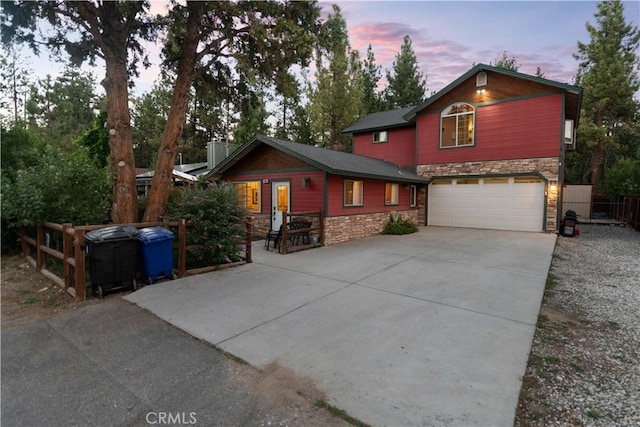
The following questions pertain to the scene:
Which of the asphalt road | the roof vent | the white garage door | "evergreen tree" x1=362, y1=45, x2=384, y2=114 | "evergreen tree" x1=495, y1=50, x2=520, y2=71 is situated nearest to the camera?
the asphalt road

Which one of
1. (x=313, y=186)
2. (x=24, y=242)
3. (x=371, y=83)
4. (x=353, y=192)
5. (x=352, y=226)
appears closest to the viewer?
(x=24, y=242)

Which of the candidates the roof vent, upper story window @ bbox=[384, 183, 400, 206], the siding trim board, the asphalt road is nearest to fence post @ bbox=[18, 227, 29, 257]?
the asphalt road

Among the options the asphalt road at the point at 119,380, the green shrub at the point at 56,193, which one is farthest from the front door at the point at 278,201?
the asphalt road at the point at 119,380

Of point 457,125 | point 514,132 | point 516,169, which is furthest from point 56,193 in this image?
point 514,132

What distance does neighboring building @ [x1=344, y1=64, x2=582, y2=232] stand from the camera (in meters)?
11.9

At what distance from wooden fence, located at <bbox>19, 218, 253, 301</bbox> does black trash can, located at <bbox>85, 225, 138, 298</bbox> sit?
126 millimetres

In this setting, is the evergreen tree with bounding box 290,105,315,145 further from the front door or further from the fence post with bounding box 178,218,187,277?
the fence post with bounding box 178,218,187,277

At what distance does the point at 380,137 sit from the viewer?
56.5ft

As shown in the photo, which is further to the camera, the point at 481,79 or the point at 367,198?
the point at 481,79

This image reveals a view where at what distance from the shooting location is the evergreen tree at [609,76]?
20.6 m

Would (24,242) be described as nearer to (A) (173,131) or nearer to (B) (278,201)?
(A) (173,131)

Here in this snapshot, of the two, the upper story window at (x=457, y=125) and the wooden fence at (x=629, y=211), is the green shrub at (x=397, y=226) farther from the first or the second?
the wooden fence at (x=629, y=211)

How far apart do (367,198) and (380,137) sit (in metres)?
7.06

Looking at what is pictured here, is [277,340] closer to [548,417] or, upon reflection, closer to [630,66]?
[548,417]
